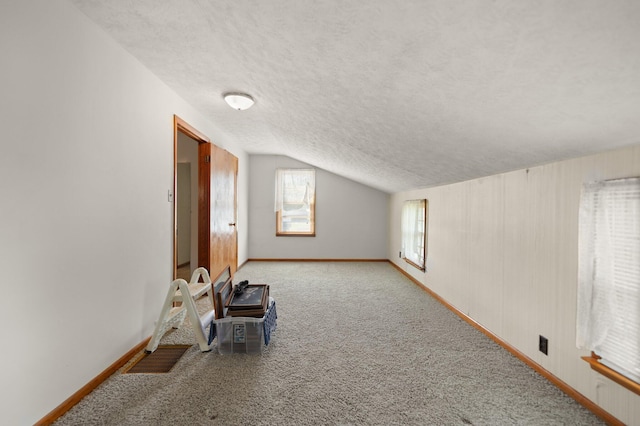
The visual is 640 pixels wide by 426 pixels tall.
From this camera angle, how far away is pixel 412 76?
67.3 inches

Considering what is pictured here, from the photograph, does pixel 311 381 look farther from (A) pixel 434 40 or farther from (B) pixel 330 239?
(B) pixel 330 239

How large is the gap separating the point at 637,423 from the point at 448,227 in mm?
2336

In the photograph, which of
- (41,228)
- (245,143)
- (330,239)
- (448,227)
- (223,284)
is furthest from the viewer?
(330,239)

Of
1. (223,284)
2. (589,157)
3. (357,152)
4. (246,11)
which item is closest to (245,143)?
(357,152)

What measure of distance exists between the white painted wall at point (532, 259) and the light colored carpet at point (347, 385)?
0.18 meters

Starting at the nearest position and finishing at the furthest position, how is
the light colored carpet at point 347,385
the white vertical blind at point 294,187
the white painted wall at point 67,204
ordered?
the white painted wall at point 67,204 → the light colored carpet at point 347,385 → the white vertical blind at point 294,187

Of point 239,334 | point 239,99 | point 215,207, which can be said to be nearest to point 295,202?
point 215,207

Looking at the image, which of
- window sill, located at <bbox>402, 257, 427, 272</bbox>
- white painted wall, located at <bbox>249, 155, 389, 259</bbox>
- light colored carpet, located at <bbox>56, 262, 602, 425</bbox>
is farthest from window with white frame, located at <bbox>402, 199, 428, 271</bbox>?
light colored carpet, located at <bbox>56, 262, 602, 425</bbox>

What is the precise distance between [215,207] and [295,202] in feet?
8.71

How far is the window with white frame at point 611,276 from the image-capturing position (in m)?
1.46

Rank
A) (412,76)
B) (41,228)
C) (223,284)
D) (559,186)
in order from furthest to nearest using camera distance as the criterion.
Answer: (223,284)
(559,186)
(412,76)
(41,228)

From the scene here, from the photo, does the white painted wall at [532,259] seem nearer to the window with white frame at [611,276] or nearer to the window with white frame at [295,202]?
the window with white frame at [611,276]

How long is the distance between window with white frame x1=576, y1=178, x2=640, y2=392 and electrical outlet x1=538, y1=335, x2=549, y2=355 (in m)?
0.33

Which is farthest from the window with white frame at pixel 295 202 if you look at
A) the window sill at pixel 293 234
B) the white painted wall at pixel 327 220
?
the white painted wall at pixel 327 220
